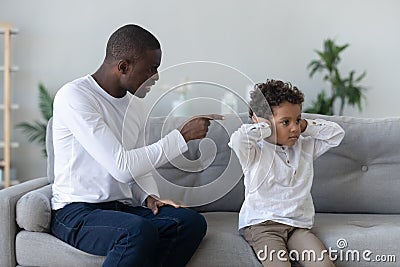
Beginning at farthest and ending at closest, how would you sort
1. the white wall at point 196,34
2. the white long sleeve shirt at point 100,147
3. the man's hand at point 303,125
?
1. the white wall at point 196,34
2. the man's hand at point 303,125
3. the white long sleeve shirt at point 100,147

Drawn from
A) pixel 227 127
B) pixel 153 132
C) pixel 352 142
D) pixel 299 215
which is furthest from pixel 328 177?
pixel 153 132

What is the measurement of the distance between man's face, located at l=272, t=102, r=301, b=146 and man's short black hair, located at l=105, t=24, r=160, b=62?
45 centimetres

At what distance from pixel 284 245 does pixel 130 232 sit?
1.66 ft

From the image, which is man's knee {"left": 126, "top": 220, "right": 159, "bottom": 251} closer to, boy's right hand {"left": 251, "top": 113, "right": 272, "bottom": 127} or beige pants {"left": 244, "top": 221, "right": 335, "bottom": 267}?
beige pants {"left": 244, "top": 221, "right": 335, "bottom": 267}

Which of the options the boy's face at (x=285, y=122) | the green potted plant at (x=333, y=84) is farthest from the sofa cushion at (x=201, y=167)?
the green potted plant at (x=333, y=84)

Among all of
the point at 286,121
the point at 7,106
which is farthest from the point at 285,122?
the point at 7,106

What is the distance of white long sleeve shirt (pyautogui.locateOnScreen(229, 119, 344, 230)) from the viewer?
1.95m

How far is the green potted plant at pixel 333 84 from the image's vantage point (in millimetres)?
3832

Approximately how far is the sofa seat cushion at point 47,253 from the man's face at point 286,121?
2.31ft

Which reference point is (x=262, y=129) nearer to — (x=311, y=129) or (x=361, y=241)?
(x=311, y=129)

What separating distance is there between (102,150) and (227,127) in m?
0.43

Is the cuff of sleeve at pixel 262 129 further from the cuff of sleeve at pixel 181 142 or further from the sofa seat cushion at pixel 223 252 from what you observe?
the sofa seat cushion at pixel 223 252


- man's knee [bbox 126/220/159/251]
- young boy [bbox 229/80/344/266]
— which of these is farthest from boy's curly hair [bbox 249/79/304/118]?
man's knee [bbox 126/220/159/251]

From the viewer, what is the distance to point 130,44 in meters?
1.86
